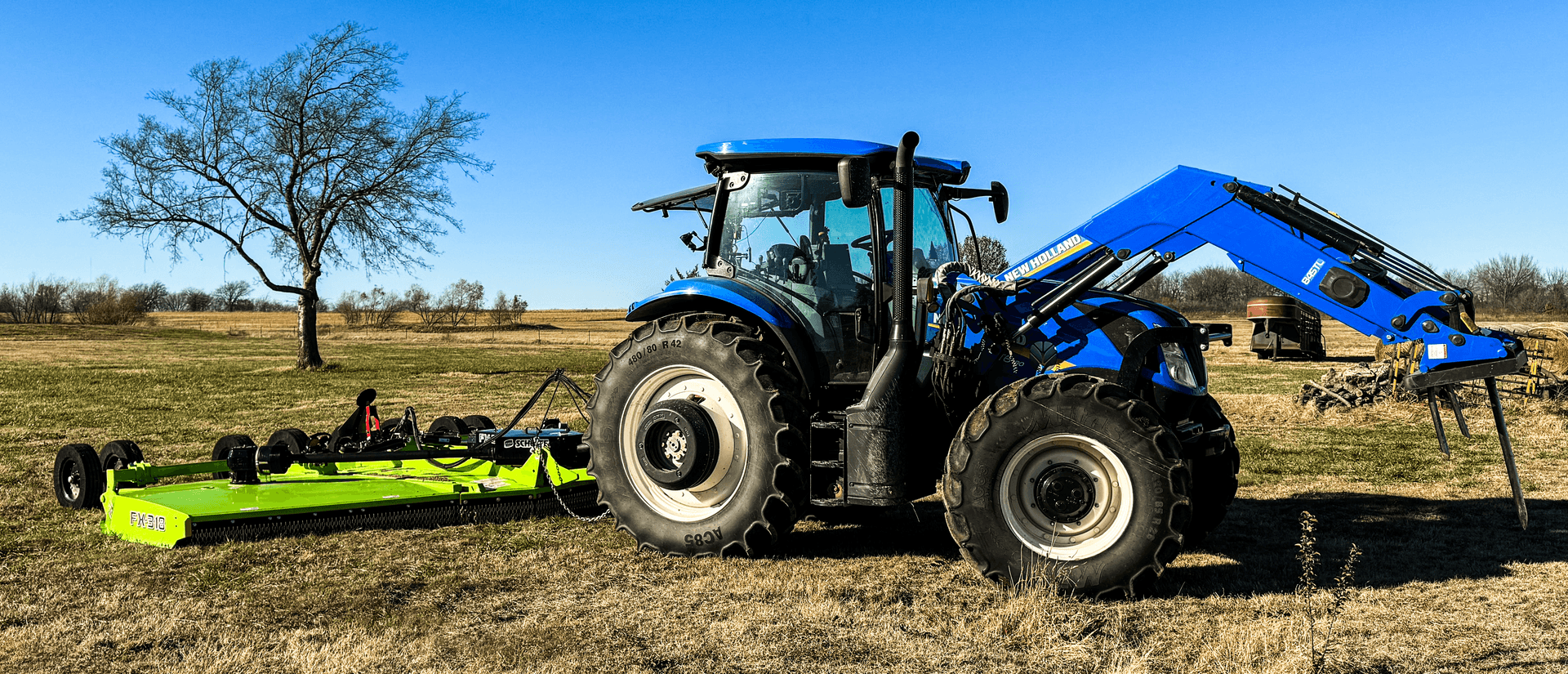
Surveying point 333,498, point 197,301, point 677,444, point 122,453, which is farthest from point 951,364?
point 197,301

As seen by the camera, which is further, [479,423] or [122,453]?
[479,423]

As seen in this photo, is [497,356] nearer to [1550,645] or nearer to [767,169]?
[767,169]

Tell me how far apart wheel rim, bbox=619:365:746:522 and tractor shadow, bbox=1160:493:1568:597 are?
238 cm

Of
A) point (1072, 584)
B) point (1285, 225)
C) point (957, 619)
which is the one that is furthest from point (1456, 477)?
point (957, 619)

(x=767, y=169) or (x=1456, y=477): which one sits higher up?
(x=767, y=169)

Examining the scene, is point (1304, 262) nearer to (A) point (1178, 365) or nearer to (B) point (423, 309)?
(A) point (1178, 365)

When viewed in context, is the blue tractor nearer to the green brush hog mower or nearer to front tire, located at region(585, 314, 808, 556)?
front tire, located at region(585, 314, 808, 556)

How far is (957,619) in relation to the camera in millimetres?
4758

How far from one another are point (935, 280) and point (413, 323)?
217 feet

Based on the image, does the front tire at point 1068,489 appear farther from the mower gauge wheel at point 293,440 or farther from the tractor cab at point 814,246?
the mower gauge wheel at point 293,440

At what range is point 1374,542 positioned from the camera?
6496 millimetres

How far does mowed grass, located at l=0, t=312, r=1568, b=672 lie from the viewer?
425cm

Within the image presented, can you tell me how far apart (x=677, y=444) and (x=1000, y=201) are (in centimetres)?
259

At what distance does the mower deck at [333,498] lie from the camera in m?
6.25
